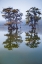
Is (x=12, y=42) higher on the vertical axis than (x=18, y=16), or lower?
lower

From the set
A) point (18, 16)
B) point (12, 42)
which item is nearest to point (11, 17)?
point (18, 16)

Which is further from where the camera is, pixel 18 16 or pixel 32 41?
pixel 18 16

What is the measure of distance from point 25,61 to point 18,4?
2593mm

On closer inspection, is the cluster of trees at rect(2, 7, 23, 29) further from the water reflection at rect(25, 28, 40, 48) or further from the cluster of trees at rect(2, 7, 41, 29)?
the water reflection at rect(25, 28, 40, 48)

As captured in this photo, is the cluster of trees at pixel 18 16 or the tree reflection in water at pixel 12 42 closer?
the tree reflection in water at pixel 12 42

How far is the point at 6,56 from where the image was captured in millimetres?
2424

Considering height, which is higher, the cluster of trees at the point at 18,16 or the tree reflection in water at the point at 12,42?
the cluster of trees at the point at 18,16

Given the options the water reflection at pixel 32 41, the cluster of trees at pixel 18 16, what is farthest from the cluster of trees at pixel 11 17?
the water reflection at pixel 32 41

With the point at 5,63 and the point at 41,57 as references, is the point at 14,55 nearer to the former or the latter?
the point at 5,63

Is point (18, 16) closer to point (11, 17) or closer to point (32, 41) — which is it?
point (11, 17)

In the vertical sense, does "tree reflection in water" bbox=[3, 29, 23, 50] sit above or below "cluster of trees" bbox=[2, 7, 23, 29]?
below

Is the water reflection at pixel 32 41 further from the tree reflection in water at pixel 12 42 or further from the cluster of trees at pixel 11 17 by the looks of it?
the cluster of trees at pixel 11 17

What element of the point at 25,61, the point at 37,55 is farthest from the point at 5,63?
the point at 37,55

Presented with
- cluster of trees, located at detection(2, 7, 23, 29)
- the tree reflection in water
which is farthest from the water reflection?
cluster of trees, located at detection(2, 7, 23, 29)
